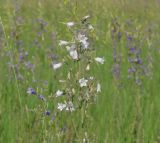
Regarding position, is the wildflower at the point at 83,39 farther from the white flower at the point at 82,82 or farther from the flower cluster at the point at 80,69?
the white flower at the point at 82,82

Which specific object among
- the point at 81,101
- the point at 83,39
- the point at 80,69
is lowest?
the point at 81,101

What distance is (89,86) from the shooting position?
1.83 metres

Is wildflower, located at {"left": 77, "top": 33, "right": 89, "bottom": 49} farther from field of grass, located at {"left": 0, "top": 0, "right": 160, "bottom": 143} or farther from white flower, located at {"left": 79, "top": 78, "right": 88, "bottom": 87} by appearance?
white flower, located at {"left": 79, "top": 78, "right": 88, "bottom": 87}

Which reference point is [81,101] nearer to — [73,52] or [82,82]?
[82,82]

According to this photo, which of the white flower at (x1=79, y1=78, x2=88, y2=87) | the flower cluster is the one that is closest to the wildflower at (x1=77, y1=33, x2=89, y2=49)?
the flower cluster

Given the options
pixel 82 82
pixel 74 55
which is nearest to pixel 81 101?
pixel 82 82

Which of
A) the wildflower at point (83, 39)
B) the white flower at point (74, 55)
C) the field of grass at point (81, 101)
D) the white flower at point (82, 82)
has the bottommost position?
the field of grass at point (81, 101)

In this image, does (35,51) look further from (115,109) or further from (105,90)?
(115,109)

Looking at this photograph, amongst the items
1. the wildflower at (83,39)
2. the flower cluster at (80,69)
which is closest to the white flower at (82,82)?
the flower cluster at (80,69)

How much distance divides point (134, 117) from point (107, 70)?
4.37ft

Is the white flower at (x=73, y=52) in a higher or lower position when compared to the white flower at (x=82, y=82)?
higher

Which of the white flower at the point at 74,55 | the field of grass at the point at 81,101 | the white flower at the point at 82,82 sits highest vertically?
the white flower at the point at 74,55

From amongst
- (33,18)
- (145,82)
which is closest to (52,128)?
(145,82)

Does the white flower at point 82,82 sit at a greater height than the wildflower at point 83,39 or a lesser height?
lesser
